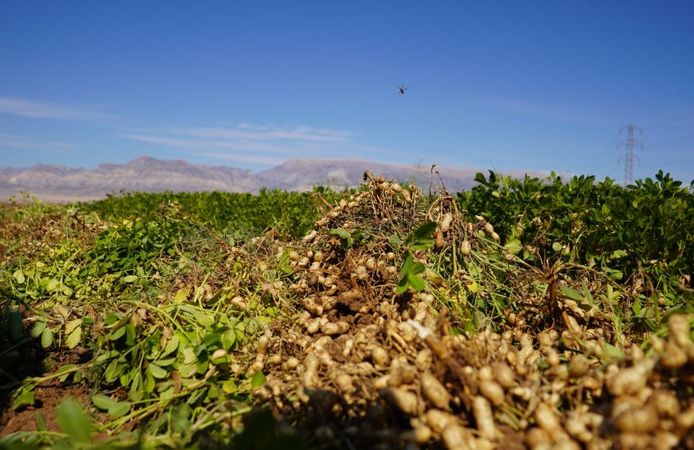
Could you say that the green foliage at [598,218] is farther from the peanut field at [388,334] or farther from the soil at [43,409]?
the soil at [43,409]

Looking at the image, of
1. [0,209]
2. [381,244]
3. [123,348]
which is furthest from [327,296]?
[0,209]

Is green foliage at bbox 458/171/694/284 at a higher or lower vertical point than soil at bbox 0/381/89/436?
higher

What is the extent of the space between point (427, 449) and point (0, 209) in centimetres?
1737

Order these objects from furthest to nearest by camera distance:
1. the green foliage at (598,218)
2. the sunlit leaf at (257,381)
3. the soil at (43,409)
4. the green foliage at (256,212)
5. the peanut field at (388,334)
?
the green foliage at (256,212), the green foliage at (598,218), the soil at (43,409), the sunlit leaf at (257,381), the peanut field at (388,334)

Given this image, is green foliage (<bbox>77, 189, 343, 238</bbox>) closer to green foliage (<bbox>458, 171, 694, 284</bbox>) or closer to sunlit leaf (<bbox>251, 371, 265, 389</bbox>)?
green foliage (<bbox>458, 171, 694, 284</bbox>)

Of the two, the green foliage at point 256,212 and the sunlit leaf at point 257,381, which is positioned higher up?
the green foliage at point 256,212

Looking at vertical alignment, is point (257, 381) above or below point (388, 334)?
below

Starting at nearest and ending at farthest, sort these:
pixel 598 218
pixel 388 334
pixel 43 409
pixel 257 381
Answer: pixel 388 334, pixel 257 381, pixel 43 409, pixel 598 218

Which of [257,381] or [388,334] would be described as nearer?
[388,334]

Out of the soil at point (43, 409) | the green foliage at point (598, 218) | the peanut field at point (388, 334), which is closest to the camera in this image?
the peanut field at point (388, 334)

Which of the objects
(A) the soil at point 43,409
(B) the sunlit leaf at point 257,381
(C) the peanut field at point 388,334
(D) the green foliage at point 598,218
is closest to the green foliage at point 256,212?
(C) the peanut field at point 388,334

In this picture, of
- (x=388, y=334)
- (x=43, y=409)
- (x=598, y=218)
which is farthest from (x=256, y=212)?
(x=388, y=334)

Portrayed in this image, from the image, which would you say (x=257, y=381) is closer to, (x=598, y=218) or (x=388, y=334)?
(x=388, y=334)

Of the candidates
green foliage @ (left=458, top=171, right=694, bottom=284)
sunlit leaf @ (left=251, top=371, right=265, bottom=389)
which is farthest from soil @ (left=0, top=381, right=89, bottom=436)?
green foliage @ (left=458, top=171, right=694, bottom=284)
